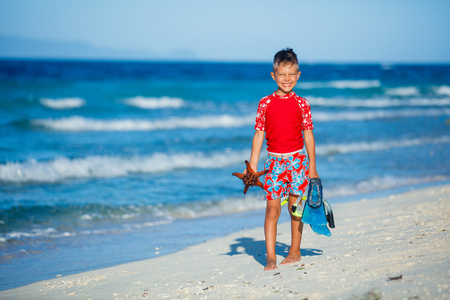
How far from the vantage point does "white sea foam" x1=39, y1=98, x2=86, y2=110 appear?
66.1ft

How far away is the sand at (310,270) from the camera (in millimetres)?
2902

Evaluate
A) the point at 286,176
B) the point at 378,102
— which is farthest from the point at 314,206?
the point at 378,102

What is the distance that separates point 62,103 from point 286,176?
18.9m

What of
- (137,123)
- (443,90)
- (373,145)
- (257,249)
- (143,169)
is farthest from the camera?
(443,90)

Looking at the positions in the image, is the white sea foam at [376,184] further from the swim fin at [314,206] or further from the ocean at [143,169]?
the swim fin at [314,206]

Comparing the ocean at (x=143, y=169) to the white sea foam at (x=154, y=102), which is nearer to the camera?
the ocean at (x=143, y=169)

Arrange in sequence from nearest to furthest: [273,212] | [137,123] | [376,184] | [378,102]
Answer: [273,212], [376,184], [137,123], [378,102]

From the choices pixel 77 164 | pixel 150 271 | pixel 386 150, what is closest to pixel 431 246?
pixel 150 271

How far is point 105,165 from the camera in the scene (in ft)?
32.3

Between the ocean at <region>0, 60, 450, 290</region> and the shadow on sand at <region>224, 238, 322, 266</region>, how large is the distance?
2.28 ft

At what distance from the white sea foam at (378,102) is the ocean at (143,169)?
2821mm

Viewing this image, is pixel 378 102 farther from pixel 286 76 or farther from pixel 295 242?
pixel 286 76

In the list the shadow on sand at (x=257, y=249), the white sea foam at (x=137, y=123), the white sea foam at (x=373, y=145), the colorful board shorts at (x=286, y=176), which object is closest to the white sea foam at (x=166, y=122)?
the white sea foam at (x=137, y=123)

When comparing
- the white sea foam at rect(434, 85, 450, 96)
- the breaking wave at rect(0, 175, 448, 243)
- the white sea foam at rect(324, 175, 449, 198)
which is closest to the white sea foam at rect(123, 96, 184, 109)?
the white sea foam at rect(324, 175, 449, 198)
